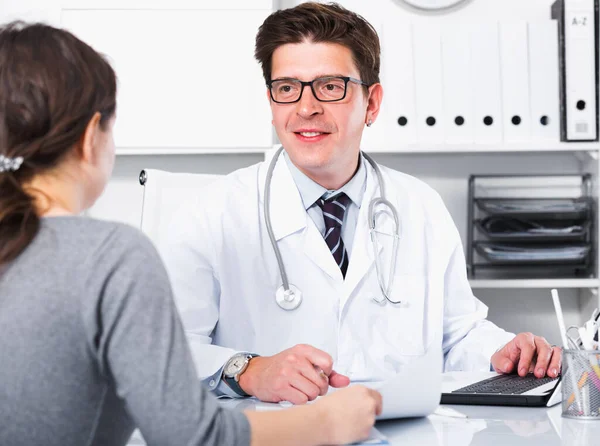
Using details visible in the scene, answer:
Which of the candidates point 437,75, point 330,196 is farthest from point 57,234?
point 437,75

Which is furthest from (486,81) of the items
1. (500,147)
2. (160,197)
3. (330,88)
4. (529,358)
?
(529,358)

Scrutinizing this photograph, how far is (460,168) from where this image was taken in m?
2.51

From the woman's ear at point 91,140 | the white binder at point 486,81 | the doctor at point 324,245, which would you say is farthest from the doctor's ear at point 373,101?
the woman's ear at point 91,140

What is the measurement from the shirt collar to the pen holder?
2.42 feet

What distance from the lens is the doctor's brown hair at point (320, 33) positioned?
5.32 feet

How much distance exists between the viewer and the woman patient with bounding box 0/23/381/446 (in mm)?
674

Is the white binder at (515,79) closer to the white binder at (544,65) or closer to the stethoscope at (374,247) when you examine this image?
the white binder at (544,65)

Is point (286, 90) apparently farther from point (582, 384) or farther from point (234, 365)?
point (582, 384)

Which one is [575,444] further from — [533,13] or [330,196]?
[533,13]

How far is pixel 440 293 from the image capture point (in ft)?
5.21

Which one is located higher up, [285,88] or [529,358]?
[285,88]

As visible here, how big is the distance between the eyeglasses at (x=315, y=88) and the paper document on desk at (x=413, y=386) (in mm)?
812

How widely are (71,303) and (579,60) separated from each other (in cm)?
191

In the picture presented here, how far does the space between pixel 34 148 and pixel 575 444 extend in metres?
0.66
